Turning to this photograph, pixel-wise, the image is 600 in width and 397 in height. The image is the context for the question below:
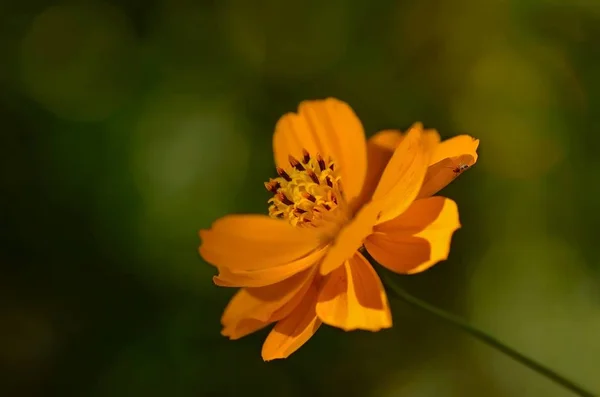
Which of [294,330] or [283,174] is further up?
[283,174]

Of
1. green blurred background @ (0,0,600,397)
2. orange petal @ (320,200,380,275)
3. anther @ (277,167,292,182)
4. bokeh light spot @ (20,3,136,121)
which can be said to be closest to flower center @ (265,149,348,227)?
anther @ (277,167,292,182)

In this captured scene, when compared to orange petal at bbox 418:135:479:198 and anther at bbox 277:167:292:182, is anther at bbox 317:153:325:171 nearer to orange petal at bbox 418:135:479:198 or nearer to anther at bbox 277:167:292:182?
anther at bbox 277:167:292:182

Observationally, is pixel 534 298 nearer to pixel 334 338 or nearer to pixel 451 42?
pixel 334 338

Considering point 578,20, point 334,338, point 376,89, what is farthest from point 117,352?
point 578,20

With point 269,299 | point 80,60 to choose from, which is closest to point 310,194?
point 269,299

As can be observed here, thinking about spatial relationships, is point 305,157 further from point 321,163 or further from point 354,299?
point 354,299

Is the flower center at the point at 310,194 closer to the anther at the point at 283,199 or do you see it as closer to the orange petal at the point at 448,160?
the anther at the point at 283,199

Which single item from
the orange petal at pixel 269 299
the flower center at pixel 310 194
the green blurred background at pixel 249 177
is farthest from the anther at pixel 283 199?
the green blurred background at pixel 249 177
